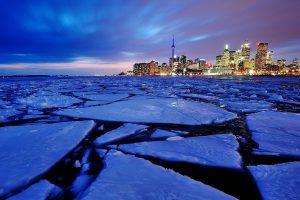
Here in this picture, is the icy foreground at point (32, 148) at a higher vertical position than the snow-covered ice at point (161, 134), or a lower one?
higher

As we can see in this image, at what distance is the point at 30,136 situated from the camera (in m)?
2.93

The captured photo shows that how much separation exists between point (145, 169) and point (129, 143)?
0.76 metres

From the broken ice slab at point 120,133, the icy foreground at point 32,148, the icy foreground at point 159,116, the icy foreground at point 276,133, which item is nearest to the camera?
the icy foreground at point 32,148

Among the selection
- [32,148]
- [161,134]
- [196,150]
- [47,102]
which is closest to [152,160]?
[196,150]

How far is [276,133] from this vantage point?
3.20 metres

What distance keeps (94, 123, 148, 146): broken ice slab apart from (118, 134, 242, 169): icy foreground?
266 millimetres

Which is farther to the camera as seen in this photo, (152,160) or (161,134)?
(161,134)

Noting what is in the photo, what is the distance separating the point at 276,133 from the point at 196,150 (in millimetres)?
1463

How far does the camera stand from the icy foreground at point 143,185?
1.60 m

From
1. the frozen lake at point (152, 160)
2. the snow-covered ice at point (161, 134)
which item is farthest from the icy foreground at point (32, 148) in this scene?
the snow-covered ice at point (161, 134)

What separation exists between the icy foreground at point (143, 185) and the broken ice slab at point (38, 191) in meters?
0.28

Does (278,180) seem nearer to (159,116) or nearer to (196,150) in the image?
(196,150)

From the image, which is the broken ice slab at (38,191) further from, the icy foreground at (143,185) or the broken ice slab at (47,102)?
the broken ice slab at (47,102)

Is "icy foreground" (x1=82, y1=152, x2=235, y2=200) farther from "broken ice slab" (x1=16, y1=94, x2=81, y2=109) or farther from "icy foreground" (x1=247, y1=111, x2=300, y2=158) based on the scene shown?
"broken ice slab" (x1=16, y1=94, x2=81, y2=109)
